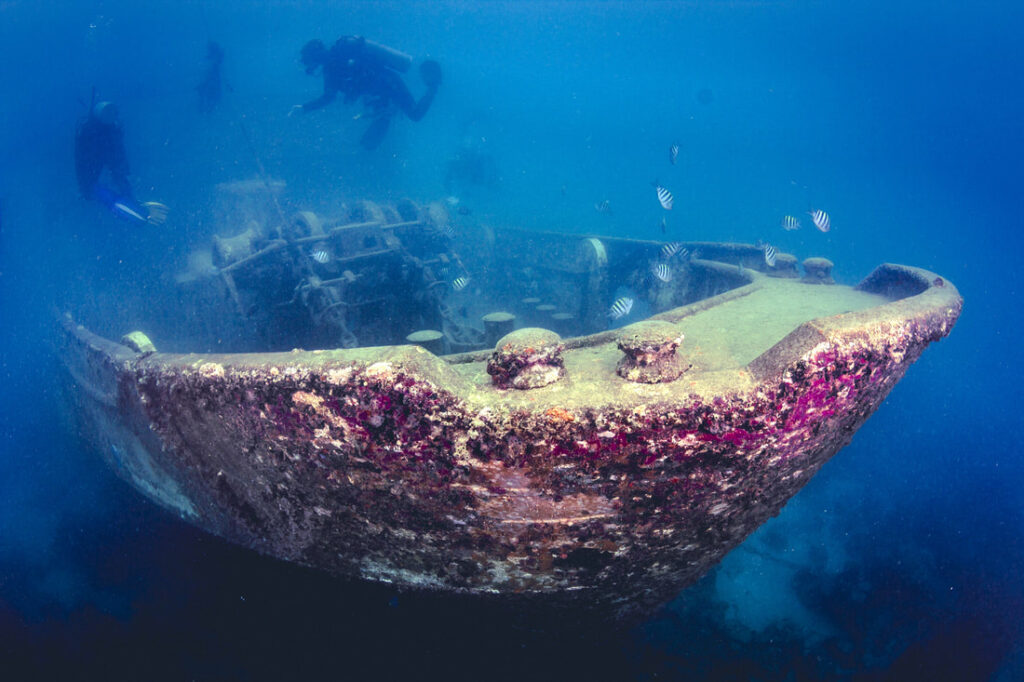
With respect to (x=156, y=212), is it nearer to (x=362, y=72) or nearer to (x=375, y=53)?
(x=362, y=72)

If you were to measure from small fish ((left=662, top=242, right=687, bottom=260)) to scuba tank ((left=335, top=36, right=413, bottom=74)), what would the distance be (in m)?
12.2

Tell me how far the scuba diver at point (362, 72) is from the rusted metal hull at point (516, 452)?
15060 millimetres

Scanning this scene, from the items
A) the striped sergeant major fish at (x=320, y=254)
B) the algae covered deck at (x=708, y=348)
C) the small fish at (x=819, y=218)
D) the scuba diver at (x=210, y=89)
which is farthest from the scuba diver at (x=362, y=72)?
the algae covered deck at (x=708, y=348)

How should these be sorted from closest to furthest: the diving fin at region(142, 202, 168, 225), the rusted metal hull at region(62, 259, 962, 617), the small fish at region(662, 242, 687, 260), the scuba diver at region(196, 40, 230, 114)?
the rusted metal hull at region(62, 259, 962, 617)
the small fish at region(662, 242, 687, 260)
the diving fin at region(142, 202, 168, 225)
the scuba diver at region(196, 40, 230, 114)

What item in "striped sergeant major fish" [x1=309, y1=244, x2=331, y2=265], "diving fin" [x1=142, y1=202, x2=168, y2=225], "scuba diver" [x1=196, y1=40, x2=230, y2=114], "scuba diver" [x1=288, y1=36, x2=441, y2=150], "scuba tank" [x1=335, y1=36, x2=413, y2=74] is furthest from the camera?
"scuba diver" [x1=196, y1=40, x2=230, y2=114]

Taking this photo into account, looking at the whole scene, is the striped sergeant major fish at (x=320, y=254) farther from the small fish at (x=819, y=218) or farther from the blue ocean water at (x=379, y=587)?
the small fish at (x=819, y=218)

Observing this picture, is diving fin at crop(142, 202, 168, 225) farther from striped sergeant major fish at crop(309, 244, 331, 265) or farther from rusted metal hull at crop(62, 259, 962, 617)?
rusted metal hull at crop(62, 259, 962, 617)

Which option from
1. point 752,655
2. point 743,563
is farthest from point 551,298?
point 752,655

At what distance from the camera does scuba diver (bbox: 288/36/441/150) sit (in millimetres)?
14398

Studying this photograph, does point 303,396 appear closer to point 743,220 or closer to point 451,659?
point 451,659

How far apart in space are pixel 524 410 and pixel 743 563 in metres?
6.50

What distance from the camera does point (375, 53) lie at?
47.9 ft

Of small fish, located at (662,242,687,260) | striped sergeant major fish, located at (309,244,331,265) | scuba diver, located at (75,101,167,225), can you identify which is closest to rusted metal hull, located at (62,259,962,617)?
striped sergeant major fish, located at (309,244,331,265)

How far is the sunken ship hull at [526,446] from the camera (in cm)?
180
